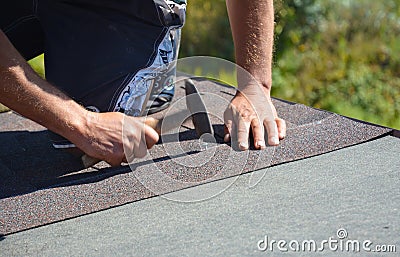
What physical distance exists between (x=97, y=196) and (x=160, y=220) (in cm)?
21

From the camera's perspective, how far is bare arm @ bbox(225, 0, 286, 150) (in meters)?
2.07

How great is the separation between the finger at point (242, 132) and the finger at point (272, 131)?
0.22 ft

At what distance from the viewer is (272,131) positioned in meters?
2.03

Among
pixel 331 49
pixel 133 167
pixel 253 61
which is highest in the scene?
pixel 253 61

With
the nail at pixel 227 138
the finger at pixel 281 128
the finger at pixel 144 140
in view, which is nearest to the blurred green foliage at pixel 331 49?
the finger at pixel 281 128

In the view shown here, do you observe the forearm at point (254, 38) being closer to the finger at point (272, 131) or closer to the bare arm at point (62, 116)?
the finger at point (272, 131)

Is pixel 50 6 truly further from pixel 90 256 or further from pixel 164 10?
pixel 90 256

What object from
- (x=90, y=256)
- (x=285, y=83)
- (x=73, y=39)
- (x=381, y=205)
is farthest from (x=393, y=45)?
(x=90, y=256)

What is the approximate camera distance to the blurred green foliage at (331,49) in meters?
4.07

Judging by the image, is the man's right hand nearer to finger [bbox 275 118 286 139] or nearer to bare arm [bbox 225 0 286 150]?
bare arm [bbox 225 0 286 150]

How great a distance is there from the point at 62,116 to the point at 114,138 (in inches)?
5.9

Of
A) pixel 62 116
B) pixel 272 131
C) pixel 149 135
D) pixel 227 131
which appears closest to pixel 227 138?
pixel 227 131

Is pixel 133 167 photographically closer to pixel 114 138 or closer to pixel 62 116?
pixel 114 138

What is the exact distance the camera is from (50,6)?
2.28m
